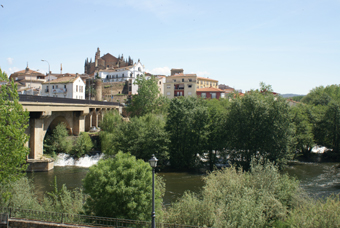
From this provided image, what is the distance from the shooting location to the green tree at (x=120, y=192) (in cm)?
1440

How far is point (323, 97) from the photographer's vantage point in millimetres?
74625

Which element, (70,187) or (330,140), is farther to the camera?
(330,140)

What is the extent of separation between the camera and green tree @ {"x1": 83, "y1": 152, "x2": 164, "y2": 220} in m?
14.4

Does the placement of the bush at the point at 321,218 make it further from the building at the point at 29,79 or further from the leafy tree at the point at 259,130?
the building at the point at 29,79

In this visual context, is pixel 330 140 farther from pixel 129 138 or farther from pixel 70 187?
pixel 70 187

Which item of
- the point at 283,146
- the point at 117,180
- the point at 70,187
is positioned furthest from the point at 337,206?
the point at 70,187

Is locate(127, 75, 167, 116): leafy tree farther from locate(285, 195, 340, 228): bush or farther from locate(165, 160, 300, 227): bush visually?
locate(285, 195, 340, 228): bush

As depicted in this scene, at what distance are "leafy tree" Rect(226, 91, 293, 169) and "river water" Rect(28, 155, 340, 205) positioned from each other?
3885 millimetres

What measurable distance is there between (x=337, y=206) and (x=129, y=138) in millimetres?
25746

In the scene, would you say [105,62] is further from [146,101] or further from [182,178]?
[182,178]

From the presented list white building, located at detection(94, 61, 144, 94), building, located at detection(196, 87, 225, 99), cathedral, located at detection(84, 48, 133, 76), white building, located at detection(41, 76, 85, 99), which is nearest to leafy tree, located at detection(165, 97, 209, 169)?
white building, located at detection(41, 76, 85, 99)

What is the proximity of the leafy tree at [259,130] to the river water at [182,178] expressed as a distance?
389cm

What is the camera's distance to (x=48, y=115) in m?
34.3

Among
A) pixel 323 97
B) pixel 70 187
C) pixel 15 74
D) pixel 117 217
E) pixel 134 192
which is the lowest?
pixel 70 187
